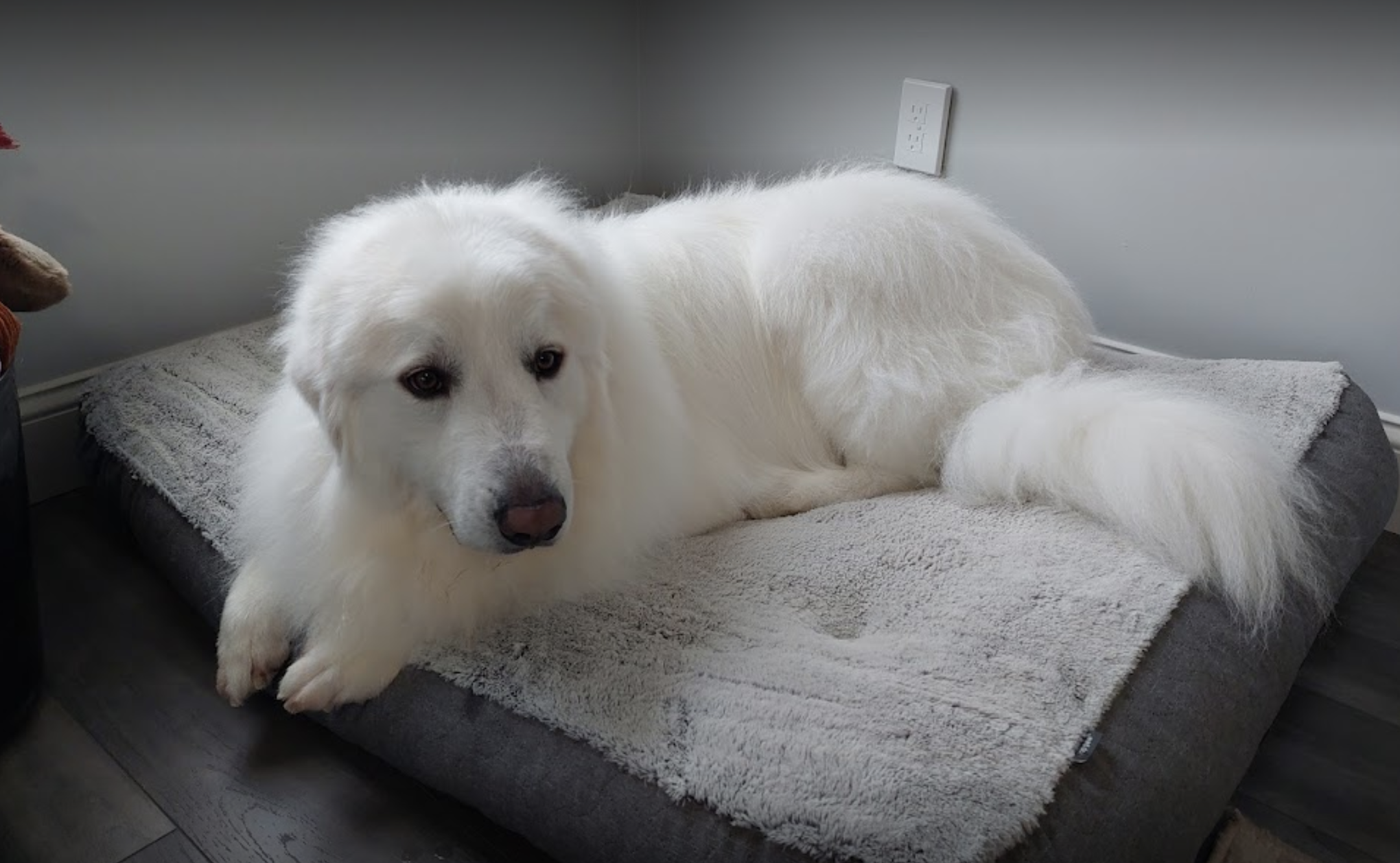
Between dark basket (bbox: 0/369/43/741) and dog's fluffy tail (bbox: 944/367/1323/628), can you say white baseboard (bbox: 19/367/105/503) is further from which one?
dog's fluffy tail (bbox: 944/367/1323/628)

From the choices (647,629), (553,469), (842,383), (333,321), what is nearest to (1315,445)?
(842,383)

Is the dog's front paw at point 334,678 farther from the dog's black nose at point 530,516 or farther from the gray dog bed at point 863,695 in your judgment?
the dog's black nose at point 530,516

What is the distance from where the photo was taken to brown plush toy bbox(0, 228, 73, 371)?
1.43 meters

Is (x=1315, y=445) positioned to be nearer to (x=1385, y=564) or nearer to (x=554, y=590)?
(x=1385, y=564)

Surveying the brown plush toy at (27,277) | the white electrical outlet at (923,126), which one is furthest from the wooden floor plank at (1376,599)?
the brown plush toy at (27,277)

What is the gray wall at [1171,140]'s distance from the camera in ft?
5.67

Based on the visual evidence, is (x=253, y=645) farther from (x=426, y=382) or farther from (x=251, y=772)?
(x=426, y=382)

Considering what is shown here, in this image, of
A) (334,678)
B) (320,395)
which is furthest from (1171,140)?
(334,678)

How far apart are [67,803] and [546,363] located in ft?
2.71

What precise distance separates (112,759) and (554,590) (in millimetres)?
625

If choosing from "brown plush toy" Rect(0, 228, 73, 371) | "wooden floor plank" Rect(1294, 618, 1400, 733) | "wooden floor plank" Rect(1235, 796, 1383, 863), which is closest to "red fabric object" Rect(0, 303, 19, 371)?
"brown plush toy" Rect(0, 228, 73, 371)

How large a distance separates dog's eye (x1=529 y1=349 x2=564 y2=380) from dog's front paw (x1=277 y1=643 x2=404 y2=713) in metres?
0.41

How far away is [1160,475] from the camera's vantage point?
1.31 m

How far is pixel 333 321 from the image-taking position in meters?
1.08
